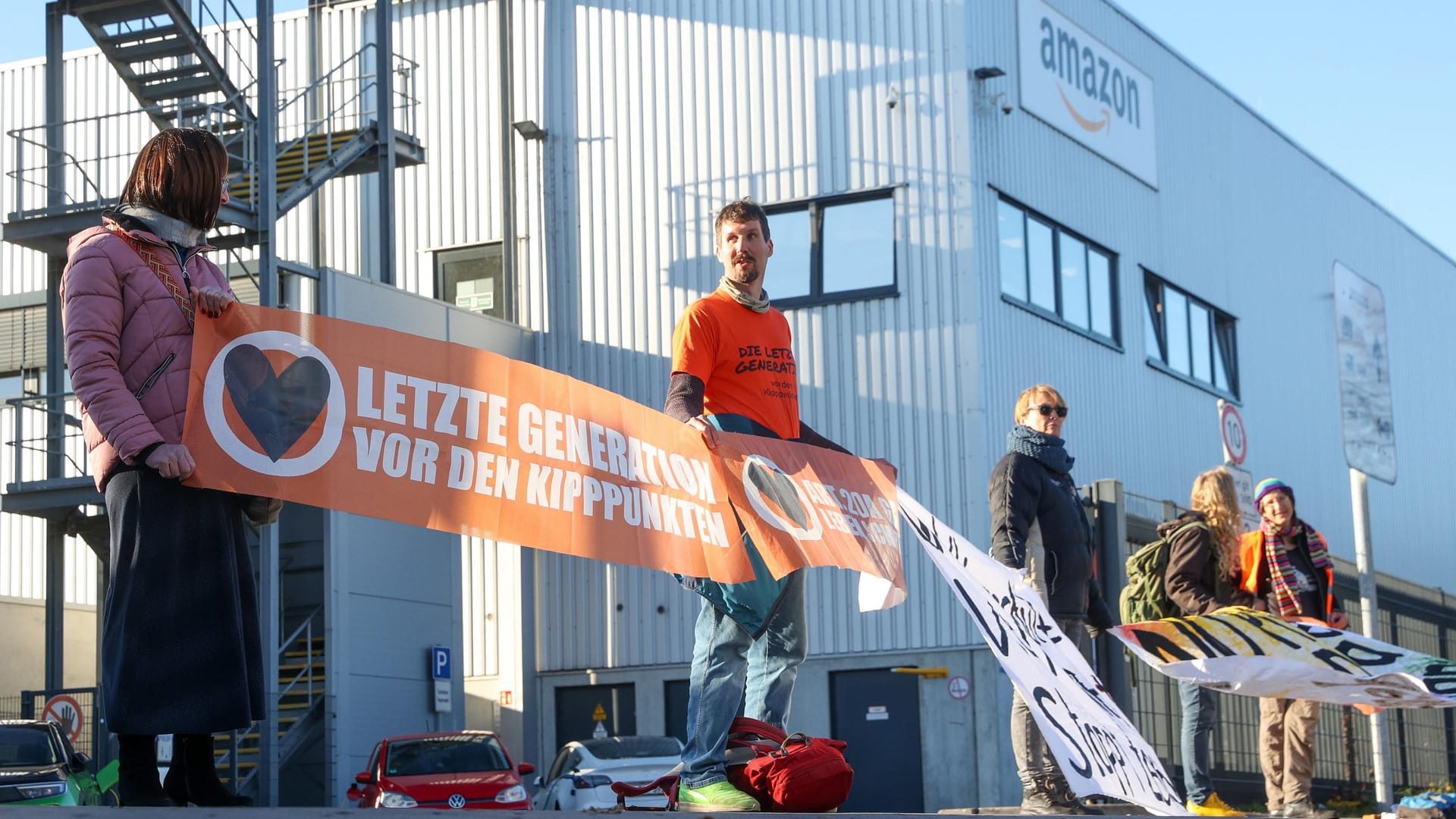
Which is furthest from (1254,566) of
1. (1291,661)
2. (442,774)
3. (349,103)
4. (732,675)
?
(349,103)

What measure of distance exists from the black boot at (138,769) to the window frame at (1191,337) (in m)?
25.1

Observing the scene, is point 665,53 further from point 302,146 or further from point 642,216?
point 302,146

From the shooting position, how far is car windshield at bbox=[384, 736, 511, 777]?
19281 millimetres

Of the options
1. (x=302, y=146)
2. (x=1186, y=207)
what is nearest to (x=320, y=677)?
(x=302, y=146)

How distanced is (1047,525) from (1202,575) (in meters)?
1.79

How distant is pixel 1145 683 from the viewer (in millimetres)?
20250

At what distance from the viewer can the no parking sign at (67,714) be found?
2311 centimetres

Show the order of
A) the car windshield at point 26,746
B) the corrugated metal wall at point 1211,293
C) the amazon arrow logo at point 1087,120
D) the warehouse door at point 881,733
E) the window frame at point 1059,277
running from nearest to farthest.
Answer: the car windshield at point 26,746, the warehouse door at point 881,733, the window frame at point 1059,277, the corrugated metal wall at point 1211,293, the amazon arrow logo at point 1087,120

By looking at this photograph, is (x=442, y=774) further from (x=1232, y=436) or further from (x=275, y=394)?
(x=275, y=394)

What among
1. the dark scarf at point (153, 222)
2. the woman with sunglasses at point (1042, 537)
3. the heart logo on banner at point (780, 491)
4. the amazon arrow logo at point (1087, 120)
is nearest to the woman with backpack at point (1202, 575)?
the woman with sunglasses at point (1042, 537)

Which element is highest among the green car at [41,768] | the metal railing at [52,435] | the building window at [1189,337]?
the building window at [1189,337]

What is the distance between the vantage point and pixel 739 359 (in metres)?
6.27

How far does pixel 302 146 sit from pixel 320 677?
296 inches

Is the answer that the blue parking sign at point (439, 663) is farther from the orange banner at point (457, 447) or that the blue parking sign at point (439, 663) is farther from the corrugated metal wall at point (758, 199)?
the orange banner at point (457, 447)
